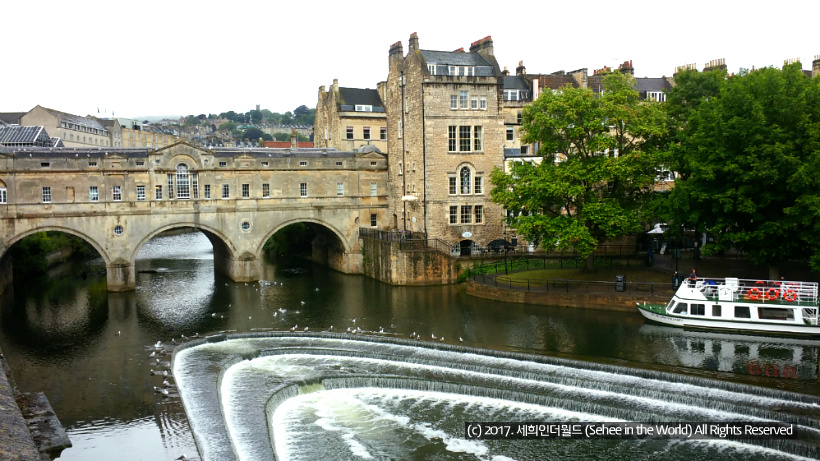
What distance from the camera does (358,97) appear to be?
2566 inches

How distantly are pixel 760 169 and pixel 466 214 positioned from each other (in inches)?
825

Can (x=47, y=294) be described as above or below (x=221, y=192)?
below

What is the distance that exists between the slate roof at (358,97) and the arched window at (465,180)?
18.6 meters

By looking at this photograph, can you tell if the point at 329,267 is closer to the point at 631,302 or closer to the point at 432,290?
the point at 432,290

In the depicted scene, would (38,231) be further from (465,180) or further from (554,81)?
(554,81)

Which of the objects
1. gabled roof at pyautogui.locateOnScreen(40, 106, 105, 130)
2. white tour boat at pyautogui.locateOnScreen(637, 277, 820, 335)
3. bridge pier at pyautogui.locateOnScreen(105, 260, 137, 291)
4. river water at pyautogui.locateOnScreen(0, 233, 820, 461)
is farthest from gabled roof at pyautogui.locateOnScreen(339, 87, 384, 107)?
gabled roof at pyautogui.locateOnScreen(40, 106, 105, 130)

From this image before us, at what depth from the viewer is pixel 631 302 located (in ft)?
116

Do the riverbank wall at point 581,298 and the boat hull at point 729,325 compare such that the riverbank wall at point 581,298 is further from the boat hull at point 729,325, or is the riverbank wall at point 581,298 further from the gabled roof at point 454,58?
the gabled roof at point 454,58

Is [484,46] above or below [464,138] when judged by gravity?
above

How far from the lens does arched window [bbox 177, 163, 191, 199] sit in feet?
154

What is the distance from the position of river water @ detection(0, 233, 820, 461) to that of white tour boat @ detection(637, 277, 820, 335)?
2.47 feet

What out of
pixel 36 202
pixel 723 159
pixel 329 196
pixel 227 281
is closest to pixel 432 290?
pixel 329 196

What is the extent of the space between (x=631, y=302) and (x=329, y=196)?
23.2 meters

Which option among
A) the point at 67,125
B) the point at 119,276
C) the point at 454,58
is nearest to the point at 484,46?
the point at 454,58
